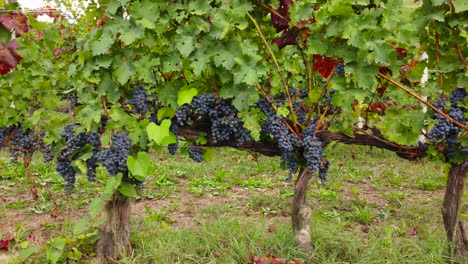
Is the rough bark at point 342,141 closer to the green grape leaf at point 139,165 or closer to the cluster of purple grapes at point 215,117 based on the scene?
the cluster of purple grapes at point 215,117

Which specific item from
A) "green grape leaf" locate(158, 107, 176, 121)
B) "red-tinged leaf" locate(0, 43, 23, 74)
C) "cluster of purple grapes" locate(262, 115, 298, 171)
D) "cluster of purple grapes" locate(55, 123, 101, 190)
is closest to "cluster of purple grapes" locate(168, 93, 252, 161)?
"green grape leaf" locate(158, 107, 176, 121)

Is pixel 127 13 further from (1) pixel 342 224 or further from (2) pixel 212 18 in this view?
(1) pixel 342 224

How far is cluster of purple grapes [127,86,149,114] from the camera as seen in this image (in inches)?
113

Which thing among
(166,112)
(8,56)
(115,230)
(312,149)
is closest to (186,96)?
(166,112)

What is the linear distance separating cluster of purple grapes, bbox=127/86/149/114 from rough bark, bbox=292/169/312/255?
124 cm

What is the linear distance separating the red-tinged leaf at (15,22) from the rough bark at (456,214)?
124 inches

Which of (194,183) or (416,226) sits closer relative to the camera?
(416,226)

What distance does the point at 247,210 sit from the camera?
4.57m

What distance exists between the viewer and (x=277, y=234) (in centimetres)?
338

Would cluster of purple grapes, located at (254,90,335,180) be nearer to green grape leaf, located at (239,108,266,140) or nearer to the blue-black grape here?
the blue-black grape

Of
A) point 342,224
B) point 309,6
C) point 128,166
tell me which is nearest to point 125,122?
point 128,166

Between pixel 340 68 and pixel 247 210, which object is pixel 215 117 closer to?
pixel 340 68

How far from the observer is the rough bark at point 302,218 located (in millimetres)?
3125

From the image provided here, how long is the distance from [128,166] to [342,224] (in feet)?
7.00
